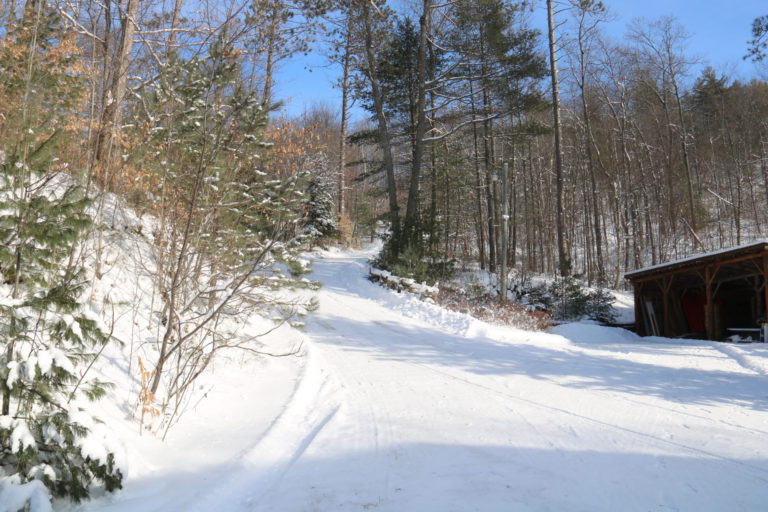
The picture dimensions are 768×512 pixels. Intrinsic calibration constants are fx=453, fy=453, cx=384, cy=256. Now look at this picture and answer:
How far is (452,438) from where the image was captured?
14.2 feet

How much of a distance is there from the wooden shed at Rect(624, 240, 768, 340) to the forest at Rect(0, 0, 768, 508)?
3.22 meters

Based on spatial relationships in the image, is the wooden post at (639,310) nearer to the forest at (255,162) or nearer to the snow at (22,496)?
the forest at (255,162)

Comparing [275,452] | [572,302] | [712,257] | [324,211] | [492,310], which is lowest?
[275,452]

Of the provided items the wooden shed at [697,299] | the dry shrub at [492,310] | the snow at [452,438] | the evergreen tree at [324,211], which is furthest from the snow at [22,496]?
the evergreen tree at [324,211]

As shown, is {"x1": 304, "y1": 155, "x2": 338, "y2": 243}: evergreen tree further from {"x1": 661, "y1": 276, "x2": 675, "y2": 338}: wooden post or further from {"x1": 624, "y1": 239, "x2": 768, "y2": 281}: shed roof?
{"x1": 661, "y1": 276, "x2": 675, "y2": 338}: wooden post

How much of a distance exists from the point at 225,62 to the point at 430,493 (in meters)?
4.43

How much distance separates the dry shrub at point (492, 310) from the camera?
47.5ft

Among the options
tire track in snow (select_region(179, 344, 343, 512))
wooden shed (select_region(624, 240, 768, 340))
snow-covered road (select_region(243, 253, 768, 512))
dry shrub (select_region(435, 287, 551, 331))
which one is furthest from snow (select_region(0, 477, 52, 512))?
wooden shed (select_region(624, 240, 768, 340))

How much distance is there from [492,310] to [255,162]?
33.1 ft

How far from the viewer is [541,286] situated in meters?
20.8

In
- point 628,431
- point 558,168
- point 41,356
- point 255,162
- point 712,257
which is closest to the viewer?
point 41,356

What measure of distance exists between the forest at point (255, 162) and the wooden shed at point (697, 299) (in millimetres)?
3220

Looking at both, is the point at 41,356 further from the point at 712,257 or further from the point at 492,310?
the point at 712,257

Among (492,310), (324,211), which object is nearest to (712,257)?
(492,310)
